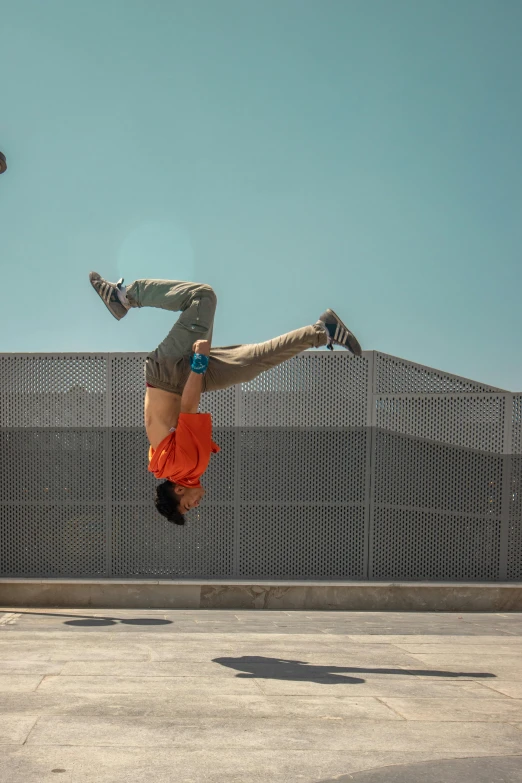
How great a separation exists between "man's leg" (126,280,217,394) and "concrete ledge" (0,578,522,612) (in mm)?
5373

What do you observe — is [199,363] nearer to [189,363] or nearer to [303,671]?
[189,363]

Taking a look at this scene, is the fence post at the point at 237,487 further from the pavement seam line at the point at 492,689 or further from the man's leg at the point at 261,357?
the pavement seam line at the point at 492,689

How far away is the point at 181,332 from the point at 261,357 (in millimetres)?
703

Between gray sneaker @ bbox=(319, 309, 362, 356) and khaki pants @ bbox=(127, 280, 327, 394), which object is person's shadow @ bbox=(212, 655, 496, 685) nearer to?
khaki pants @ bbox=(127, 280, 327, 394)

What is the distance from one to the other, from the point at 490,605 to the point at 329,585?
235cm

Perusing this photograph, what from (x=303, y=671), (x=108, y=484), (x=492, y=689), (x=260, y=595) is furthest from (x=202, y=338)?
(x=108, y=484)

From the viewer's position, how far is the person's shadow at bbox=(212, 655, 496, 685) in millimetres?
6238

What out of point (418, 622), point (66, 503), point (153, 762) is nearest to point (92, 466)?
point (66, 503)

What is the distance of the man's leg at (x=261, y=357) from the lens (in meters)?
6.77

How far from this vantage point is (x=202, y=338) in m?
6.85

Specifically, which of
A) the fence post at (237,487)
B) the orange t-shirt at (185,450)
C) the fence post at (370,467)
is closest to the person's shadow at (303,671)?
the orange t-shirt at (185,450)

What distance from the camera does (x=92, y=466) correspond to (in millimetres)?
12789

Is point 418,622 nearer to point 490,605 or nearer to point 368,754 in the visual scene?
point 490,605

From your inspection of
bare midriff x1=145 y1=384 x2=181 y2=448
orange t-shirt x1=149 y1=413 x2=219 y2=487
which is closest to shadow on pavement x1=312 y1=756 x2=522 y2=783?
orange t-shirt x1=149 y1=413 x2=219 y2=487
